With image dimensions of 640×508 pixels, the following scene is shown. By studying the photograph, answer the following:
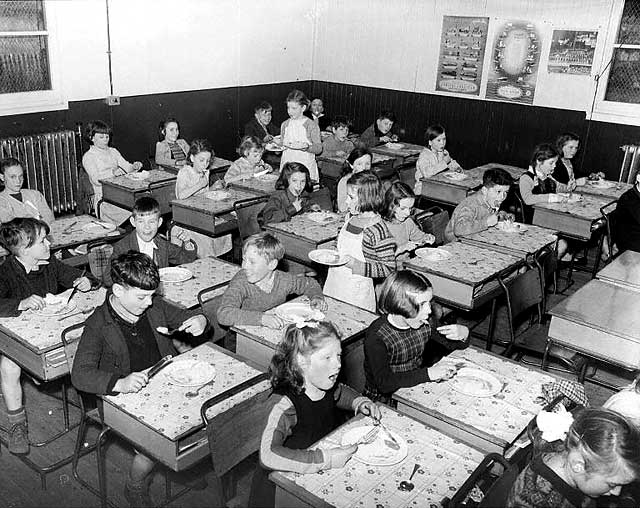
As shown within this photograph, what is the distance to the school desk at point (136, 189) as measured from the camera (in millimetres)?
6680

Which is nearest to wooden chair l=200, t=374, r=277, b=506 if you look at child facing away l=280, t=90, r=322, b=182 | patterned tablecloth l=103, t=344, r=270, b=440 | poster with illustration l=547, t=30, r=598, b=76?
patterned tablecloth l=103, t=344, r=270, b=440

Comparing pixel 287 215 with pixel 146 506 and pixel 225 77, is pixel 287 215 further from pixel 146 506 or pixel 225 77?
pixel 225 77

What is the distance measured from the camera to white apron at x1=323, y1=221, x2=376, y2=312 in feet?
15.0

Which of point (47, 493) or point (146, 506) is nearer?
point (146, 506)

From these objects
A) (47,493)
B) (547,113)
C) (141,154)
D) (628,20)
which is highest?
(628,20)

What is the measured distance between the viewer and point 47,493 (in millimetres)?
3652

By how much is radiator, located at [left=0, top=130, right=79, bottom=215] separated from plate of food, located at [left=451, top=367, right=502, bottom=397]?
596 cm

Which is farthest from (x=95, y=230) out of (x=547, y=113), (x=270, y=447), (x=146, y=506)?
(x=547, y=113)

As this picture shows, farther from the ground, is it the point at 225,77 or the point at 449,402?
the point at 225,77

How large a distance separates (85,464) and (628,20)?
830cm

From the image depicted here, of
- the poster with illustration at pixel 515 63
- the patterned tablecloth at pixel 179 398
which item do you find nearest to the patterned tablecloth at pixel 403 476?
the patterned tablecloth at pixel 179 398

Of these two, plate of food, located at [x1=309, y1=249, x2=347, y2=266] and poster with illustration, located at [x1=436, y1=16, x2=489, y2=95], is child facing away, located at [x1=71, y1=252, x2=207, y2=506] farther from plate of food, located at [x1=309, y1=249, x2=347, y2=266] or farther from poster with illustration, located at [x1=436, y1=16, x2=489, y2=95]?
poster with illustration, located at [x1=436, y1=16, x2=489, y2=95]

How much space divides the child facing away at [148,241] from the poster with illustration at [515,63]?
6.56 meters

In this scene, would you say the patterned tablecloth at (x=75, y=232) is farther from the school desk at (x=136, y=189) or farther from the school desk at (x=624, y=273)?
the school desk at (x=624, y=273)
